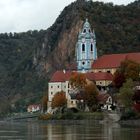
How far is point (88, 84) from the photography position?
134500 millimetres

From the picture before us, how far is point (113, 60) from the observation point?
5832 inches

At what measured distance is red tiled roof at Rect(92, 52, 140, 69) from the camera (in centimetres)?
14450

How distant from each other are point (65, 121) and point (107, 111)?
7.99 meters

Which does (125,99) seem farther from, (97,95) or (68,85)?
(68,85)

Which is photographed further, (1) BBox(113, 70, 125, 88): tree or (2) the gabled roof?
(2) the gabled roof

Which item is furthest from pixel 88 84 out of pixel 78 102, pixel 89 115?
pixel 89 115

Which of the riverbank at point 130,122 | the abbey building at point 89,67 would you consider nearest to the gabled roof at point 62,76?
the abbey building at point 89,67

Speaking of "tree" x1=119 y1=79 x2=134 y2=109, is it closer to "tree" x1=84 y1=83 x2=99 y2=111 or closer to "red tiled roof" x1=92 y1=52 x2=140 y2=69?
"tree" x1=84 y1=83 x2=99 y2=111

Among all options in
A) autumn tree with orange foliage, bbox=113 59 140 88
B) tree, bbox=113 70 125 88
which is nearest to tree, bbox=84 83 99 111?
autumn tree with orange foliage, bbox=113 59 140 88

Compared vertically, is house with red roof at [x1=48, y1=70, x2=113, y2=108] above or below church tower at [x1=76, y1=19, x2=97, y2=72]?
below

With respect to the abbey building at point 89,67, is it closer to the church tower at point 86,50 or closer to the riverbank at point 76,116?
the church tower at point 86,50

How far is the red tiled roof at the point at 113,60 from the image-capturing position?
144500mm

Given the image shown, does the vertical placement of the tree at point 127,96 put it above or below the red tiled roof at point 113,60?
below

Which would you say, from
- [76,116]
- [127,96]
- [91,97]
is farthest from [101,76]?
[127,96]
